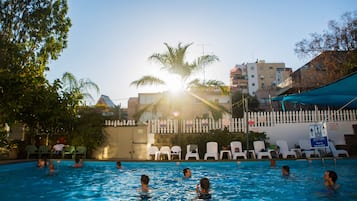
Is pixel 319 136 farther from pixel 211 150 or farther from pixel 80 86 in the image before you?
pixel 80 86

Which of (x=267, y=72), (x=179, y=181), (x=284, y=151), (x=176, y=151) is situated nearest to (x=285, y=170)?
(x=179, y=181)

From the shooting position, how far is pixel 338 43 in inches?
714

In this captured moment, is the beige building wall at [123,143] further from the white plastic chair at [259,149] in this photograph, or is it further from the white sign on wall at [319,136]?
the white sign on wall at [319,136]

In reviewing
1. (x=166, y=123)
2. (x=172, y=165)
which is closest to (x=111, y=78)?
(x=166, y=123)

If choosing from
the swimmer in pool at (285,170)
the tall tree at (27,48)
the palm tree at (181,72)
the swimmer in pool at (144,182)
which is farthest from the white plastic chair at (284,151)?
the tall tree at (27,48)

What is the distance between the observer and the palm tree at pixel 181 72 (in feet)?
50.2

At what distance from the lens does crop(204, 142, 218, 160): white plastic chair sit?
13.2 metres

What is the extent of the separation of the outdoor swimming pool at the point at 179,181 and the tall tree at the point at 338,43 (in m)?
8.29

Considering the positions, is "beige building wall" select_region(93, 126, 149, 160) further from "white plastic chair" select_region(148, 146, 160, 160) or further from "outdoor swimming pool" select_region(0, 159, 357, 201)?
"outdoor swimming pool" select_region(0, 159, 357, 201)

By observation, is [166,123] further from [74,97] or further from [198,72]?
[74,97]

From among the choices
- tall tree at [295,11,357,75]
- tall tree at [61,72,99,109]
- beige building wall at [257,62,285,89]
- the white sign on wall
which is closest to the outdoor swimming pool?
the white sign on wall

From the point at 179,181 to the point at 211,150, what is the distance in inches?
191

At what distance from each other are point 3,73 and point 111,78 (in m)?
5.40

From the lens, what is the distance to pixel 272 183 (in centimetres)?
812
